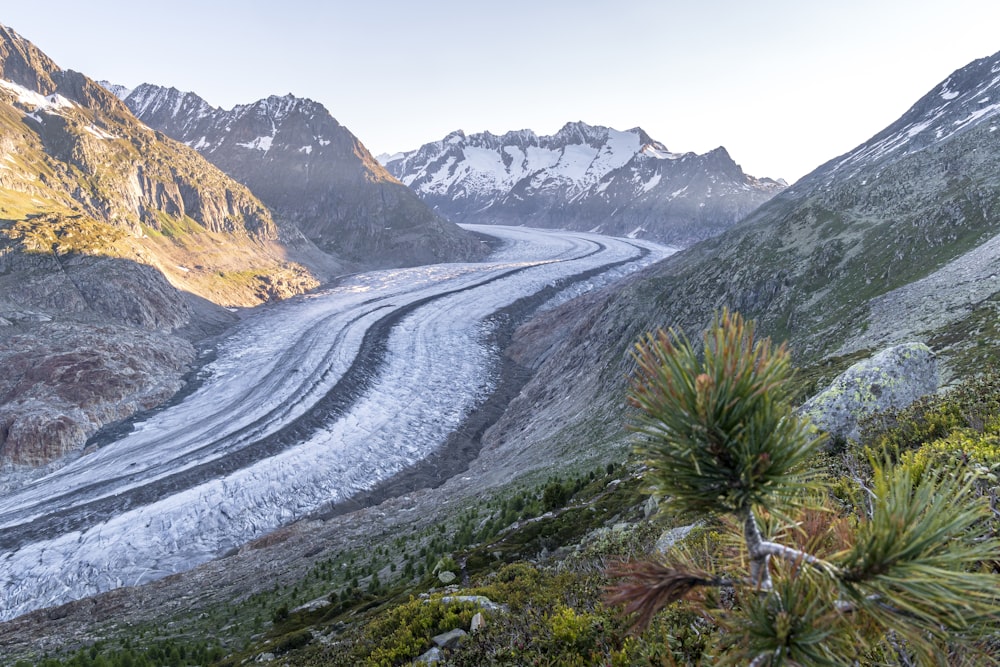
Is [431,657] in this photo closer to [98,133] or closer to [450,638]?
[450,638]

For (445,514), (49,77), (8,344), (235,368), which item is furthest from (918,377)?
(49,77)

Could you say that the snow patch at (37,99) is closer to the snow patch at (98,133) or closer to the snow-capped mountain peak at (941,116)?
the snow patch at (98,133)

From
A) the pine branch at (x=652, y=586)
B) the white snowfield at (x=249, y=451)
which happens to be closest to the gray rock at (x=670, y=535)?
the pine branch at (x=652, y=586)

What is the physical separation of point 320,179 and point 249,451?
12840cm

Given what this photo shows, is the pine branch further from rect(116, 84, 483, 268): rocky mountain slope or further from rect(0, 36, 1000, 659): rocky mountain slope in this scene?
rect(116, 84, 483, 268): rocky mountain slope

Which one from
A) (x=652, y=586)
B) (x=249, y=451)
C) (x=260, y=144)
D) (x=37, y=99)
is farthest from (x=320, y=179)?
(x=652, y=586)

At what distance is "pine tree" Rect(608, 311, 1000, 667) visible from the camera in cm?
205

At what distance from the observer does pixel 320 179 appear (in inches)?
5719

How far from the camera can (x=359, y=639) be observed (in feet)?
28.8

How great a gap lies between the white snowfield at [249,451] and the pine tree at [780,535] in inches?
1234

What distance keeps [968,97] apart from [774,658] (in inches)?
3203

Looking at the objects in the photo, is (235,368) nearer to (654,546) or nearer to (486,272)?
(654,546)

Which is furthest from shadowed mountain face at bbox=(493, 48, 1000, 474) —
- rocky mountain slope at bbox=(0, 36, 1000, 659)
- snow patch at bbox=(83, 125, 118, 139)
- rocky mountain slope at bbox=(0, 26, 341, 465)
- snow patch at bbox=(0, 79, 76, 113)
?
snow patch at bbox=(0, 79, 76, 113)

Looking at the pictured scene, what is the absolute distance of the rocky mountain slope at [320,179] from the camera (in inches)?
5133
